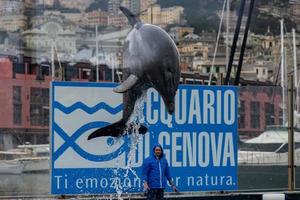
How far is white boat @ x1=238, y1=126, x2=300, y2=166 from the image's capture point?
13444mm

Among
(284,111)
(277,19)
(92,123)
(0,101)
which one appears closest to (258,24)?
(277,19)

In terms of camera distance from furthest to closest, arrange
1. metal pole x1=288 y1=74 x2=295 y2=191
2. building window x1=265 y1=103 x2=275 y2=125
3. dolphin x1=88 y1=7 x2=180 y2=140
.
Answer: building window x1=265 y1=103 x2=275 y2=125 < metal pole x1=288 y1=74 x2=295 y2=191 < dolphin x1=88 y1=7 x2=180 y2=140

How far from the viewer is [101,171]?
9883 millimetres

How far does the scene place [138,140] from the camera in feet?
32.7

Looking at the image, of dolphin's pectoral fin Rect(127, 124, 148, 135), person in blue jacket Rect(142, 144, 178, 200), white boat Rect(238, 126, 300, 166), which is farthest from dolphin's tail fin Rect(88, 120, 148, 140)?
white boat Rect(238, 126, 300, 166)

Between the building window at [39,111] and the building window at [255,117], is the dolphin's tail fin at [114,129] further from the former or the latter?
the building window at [39,111]

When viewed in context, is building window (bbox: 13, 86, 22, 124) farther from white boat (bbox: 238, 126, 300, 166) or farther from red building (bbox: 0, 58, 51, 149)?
white boat (bbox: 238, 126, 300, 166)

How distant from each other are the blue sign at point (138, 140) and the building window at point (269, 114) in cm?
170

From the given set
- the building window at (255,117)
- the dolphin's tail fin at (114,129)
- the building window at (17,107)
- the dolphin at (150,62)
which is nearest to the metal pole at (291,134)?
the building window at (255,117)

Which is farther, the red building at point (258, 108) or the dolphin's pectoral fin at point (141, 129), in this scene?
the red building at point (258, 108)

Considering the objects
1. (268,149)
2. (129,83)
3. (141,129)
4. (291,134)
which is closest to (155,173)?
(141,129)

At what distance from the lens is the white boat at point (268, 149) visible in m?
13.4

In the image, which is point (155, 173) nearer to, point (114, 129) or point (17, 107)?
point (114, 129)

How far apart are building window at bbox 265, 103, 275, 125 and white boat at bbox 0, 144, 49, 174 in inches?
200
